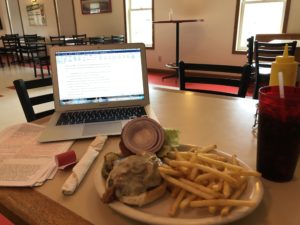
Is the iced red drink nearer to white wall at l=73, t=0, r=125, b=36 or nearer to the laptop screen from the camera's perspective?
the laptop screen

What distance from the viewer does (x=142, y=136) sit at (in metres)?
0.66

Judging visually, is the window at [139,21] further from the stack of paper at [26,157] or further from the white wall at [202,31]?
the stack of paper at [26,157]

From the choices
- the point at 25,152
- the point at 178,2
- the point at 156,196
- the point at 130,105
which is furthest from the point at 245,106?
the point at 178,2

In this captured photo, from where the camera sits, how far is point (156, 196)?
0.52 metres

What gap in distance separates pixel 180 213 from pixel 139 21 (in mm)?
6019

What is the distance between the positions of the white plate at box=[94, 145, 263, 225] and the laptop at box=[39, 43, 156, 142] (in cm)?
52

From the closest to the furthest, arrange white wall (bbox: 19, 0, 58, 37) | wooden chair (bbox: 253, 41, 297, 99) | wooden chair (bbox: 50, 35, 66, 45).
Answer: wooden chair (bbox: 253, 41, 297, 99)
wooden chair (bbox: 50, 35, 66, 45)
white wall (bbox: 19, 0, 58, 37)

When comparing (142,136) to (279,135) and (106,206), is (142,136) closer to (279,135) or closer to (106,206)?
(106,206)

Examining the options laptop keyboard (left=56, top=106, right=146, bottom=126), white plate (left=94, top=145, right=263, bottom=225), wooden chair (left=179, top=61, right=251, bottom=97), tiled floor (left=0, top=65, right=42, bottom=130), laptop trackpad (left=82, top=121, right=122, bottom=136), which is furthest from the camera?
tiled floor (left=0, top=65, right=42, bottom=130)

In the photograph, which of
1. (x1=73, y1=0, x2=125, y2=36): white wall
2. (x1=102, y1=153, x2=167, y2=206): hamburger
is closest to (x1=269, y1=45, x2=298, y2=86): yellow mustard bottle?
(x1=102, y1=153, x2=167, y2=206): hamburger

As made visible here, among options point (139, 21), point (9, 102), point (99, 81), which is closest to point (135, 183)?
point (99, 81)

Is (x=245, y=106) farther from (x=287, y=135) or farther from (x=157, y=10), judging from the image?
(x=157, y=10)

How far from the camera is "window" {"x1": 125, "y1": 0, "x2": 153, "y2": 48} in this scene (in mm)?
5780

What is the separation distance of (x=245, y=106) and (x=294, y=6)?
12.7 feet
